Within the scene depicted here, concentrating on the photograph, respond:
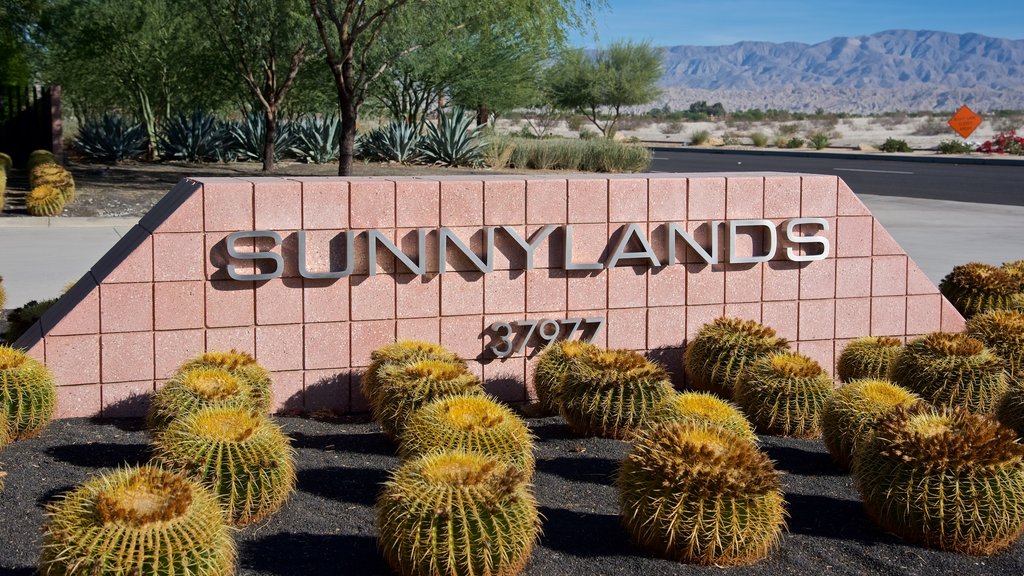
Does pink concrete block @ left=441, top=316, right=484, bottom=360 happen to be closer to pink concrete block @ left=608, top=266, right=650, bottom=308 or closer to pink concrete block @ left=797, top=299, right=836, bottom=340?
pink concrete block @ left=608, top=266, right=650, bottom=308

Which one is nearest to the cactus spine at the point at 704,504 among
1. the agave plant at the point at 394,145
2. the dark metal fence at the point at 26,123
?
the dark metal fence at the point at 26,123

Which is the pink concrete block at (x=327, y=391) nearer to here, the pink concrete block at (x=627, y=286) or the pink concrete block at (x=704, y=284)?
the pink concrete block at (x=627, y=286)

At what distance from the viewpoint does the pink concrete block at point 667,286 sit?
26.2 ft

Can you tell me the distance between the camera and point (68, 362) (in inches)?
267

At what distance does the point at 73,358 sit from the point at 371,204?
2.00 m

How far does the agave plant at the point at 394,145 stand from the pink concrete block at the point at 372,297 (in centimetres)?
2273

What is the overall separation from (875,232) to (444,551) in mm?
5356

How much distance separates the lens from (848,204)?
8461mm

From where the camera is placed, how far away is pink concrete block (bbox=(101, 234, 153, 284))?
6.82m

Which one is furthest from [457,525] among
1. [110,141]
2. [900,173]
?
[900,173]

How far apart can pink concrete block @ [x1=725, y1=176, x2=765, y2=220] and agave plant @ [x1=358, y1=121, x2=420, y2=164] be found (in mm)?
22166

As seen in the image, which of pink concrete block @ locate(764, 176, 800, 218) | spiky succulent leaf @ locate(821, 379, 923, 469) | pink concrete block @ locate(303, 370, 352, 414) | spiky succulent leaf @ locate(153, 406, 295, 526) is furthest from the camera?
pink concrete block @ locate(764, 176, 800, 218)

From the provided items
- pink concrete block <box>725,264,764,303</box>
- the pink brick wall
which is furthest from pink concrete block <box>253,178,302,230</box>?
pink concrete block <box>725,264,764,303</box>

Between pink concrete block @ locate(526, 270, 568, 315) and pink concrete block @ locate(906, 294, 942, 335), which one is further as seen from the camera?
pink concrete block @ locate(906, 294, 942, 335)
